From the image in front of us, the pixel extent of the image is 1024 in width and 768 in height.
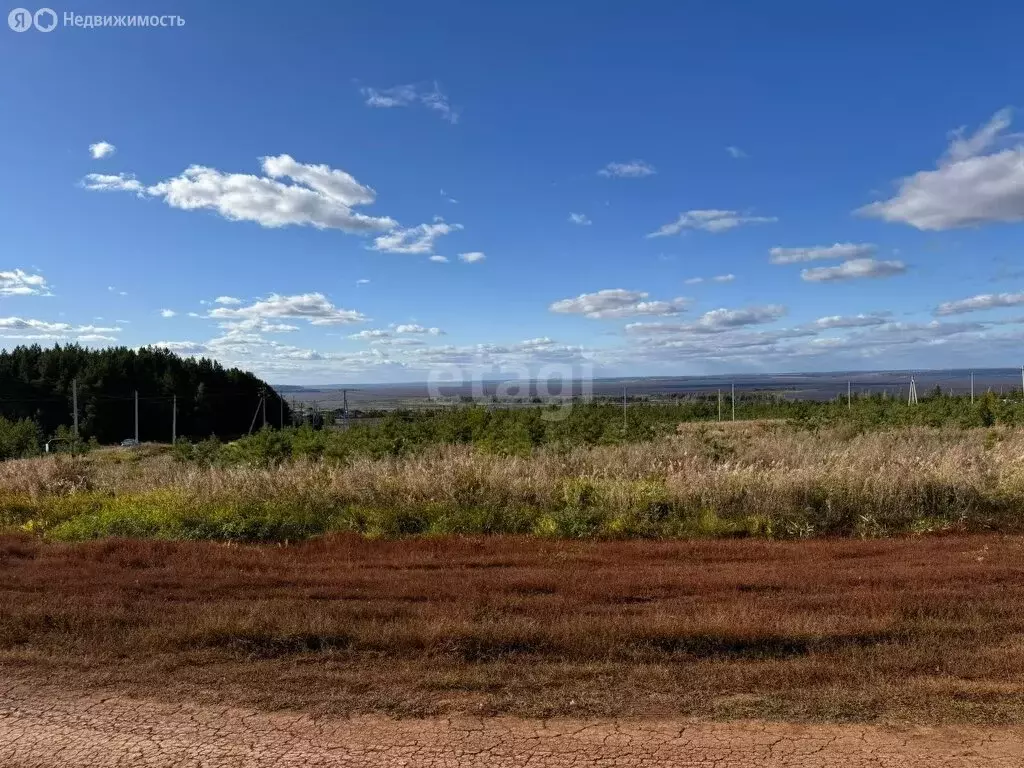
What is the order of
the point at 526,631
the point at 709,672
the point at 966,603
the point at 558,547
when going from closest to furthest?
the point at 709,672
the point at 526,631
the point at 966,603
the point at 558,547

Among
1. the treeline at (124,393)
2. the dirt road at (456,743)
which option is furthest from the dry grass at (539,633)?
the treeline at (124,393)

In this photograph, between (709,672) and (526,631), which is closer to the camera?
(709,672)

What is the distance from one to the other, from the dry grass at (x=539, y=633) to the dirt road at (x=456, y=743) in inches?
7.0

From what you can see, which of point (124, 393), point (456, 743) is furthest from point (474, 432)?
point (124, 393)

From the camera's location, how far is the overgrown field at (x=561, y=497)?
Answer: 10078 mm

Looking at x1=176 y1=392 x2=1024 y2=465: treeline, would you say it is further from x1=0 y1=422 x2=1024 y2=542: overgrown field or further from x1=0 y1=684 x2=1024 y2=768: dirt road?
x1=0 y1=684 x2=1024 y2=768: dirt road

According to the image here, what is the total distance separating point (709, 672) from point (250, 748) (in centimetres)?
265

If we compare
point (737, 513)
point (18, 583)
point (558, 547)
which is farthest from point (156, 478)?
point (737, 513)

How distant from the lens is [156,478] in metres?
13.7

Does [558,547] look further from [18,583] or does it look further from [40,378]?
[40,378]

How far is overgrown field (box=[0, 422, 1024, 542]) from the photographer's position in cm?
1008

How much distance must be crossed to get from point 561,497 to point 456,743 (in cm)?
745

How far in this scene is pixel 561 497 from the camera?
11172mm

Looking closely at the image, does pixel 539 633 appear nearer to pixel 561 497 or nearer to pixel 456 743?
pixel 456 743
